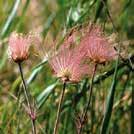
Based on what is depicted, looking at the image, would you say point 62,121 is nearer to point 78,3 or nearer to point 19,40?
point 78,3

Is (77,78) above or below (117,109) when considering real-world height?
above

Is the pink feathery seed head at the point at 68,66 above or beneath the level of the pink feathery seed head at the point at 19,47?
beneath

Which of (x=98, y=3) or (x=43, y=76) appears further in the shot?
(x=43, y=76)

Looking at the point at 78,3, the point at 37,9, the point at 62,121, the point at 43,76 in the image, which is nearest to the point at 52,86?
the point at 62,121

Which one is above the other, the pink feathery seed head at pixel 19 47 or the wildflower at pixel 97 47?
the pink feathery seed head at pixel 19 47
